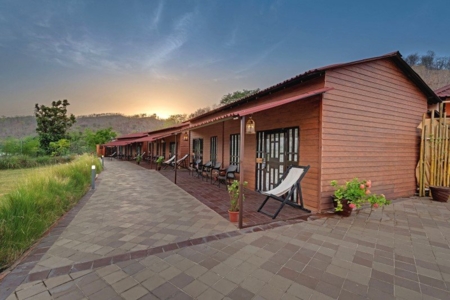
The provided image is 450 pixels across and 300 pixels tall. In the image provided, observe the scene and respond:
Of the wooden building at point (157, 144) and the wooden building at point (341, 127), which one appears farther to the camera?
the wooden building at point (157, 144)

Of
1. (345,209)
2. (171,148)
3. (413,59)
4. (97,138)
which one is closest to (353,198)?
(345,209)

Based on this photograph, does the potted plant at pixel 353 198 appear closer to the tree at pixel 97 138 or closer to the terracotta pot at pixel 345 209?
the terracotta pot at pixel 345 209

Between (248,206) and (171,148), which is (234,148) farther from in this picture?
(171,148)

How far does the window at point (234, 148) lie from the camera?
26.1 ft

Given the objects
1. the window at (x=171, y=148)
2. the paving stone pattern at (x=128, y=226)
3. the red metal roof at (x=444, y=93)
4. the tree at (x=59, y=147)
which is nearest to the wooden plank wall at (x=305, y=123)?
the paving stone pattern at (x=128, y=226)

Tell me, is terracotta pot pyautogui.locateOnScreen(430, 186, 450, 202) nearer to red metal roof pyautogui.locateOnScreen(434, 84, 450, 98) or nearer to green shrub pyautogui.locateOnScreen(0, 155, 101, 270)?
red metal roof pyautogui.locateOnScreen(434, 84, 450, 98)

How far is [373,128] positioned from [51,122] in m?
26.8

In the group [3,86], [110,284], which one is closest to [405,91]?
[110,284]

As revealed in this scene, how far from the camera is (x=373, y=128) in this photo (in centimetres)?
520

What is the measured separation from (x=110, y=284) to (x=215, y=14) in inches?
377

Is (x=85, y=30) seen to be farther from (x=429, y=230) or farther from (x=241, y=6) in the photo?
(x=429, y=230)

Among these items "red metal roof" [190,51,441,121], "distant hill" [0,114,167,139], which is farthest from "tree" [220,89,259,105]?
"distant hill" [0,114,167,139]

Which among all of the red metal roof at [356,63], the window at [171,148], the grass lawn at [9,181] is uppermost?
the red metal roof at [356,63]

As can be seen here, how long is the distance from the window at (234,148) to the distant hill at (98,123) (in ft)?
132
